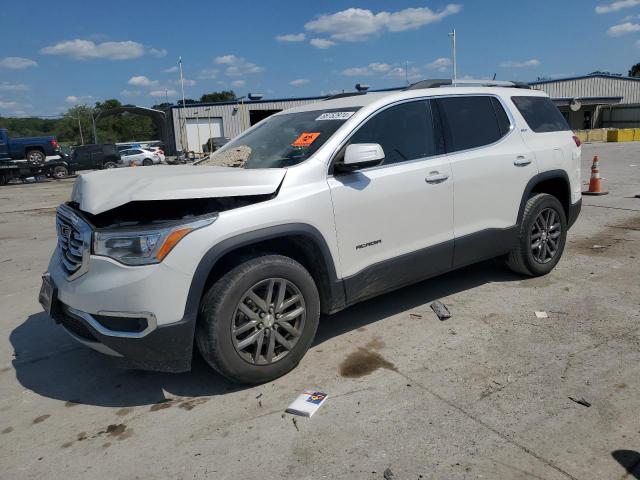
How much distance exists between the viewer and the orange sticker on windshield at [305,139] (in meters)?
3.85

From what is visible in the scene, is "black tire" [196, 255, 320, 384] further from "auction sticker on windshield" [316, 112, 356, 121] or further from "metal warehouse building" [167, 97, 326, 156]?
"metal warehouse building" [167, 97, 326, 156]

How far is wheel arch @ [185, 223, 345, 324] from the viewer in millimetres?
3070

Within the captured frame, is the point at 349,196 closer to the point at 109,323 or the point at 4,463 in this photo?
Result: the point at 109,323

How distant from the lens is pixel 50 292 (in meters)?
3.44

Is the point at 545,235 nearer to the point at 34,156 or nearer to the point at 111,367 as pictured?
the point at 111,367

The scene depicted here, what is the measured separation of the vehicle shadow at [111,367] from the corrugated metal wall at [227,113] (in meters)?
41.5

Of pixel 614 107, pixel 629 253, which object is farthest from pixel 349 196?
pixel 614 107

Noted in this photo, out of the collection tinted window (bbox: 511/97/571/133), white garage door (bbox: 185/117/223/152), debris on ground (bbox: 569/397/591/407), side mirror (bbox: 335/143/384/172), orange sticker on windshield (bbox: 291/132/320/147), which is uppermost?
white garage door (bbox: 185/117/223/152)

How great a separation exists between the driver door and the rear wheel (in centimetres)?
2799

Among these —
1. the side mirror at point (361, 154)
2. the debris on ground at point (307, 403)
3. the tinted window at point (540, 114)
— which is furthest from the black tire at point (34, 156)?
the debris on ground at point (307, 403)

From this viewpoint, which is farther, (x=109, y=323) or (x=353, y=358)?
(x=353, y=358)

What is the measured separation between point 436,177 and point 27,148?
29125 millimetres

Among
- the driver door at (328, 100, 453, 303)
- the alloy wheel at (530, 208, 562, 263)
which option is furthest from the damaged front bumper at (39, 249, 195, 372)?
the alloy wheel at (530, 208, 562, 263)

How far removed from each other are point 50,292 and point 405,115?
114 inches
